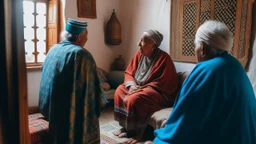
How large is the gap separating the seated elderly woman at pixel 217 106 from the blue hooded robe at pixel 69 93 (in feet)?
2.93

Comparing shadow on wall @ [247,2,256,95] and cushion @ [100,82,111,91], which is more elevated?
shadow on wall @ [247,2,256,95]

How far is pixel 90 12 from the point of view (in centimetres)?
373

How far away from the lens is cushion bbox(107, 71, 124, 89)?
3.75 metres

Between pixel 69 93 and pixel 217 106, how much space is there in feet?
4.03

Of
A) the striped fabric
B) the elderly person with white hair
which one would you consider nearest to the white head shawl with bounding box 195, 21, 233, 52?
the elderly person with white hair

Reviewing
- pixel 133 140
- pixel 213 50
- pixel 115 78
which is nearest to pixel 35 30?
pixel 115 78

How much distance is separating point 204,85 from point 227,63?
20cm

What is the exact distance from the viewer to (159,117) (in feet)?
8.33

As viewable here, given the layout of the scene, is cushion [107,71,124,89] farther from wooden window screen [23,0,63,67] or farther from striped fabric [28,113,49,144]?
striped fabric [28,113,49,144]

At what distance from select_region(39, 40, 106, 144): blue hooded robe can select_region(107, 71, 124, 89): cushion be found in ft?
5.37

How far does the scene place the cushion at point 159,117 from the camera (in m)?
2.51

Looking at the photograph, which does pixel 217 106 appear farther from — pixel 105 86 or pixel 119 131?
pixel 105 86

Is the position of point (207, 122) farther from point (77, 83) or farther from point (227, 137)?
point (77, 83)

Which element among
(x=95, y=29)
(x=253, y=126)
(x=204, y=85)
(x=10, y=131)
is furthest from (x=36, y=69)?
(x=10, y=131)
